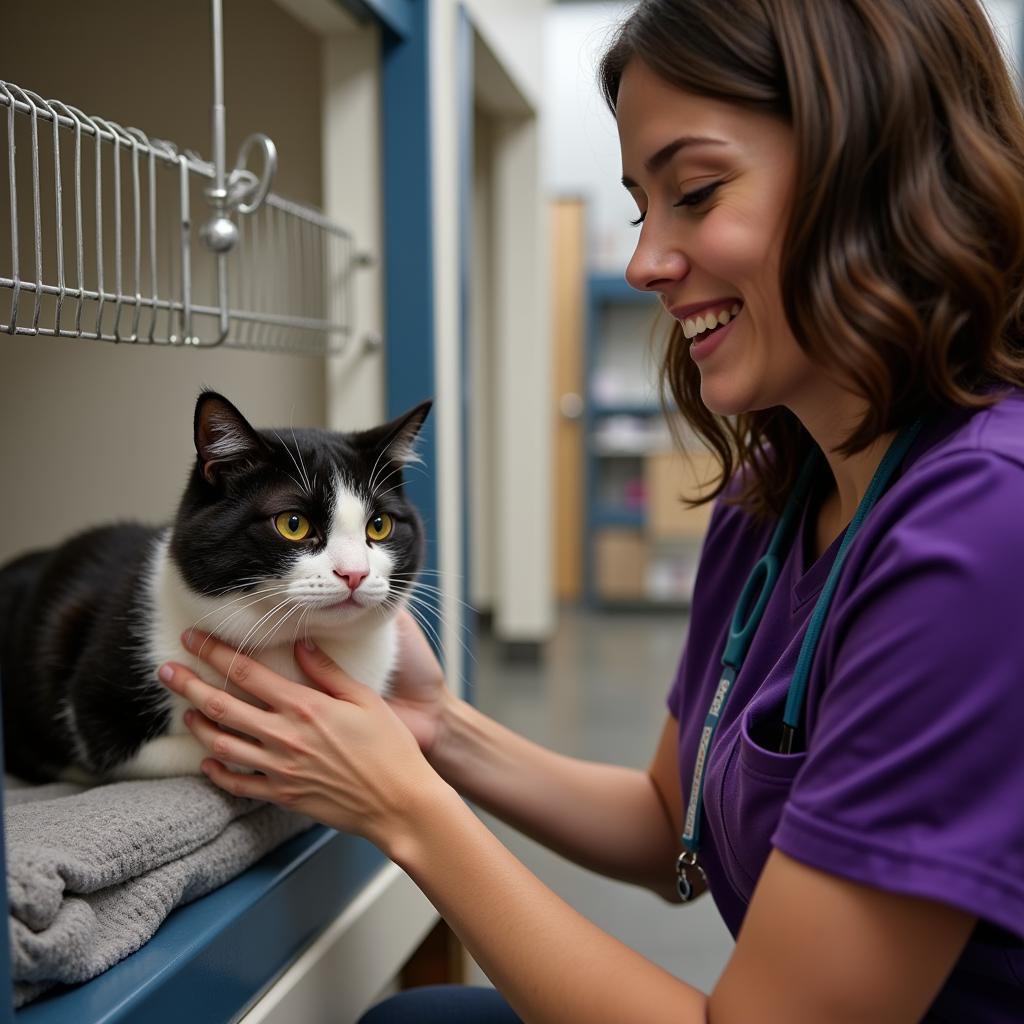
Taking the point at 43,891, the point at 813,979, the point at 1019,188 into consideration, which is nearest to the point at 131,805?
the point at 43,891

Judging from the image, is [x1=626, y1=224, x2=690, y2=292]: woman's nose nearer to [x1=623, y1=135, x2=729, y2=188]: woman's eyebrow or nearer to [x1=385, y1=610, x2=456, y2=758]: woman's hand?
[x1=623, y1=135, x2=729, y2=188]: woman's eyebrow

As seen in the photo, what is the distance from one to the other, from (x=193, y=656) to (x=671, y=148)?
56cm

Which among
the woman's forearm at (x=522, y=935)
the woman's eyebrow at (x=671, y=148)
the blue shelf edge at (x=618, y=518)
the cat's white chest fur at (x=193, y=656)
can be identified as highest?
the woman's eyebrow at (x=671, y=148)

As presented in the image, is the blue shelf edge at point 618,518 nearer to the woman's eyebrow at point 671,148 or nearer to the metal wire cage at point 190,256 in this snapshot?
the metal wire cage at point 190,256

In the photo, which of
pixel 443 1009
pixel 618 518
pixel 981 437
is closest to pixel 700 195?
pixel 981 437

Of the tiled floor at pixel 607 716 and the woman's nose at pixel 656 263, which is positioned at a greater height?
the woman's nose at pixel 656 263

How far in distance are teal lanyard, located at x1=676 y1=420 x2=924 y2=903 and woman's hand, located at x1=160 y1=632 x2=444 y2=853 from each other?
232mm

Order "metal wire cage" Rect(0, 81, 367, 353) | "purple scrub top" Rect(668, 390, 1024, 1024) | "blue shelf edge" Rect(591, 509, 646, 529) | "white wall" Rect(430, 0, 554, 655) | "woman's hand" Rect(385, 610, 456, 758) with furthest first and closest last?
"blue shelf edge" Rect(591, 509, 646, 529) < "white wall" Rect(430, 0, 554, 655) < "metal wire cage" Rect(0, 81, 367, 353) < "woman's hand" Rect(385, 610, 456, 758) < "purple scrub top" Rect(668, 390, 1024, 1024)

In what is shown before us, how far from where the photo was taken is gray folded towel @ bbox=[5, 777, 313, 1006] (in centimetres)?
59

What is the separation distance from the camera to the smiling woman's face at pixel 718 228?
0.68 m

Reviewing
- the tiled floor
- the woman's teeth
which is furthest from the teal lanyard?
the tiled floor

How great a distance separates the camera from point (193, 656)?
85cm

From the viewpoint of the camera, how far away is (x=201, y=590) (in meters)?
0.82

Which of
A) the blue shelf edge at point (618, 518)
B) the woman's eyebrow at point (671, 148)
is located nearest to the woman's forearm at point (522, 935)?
the woman's eyebrow at point (671, 148)
